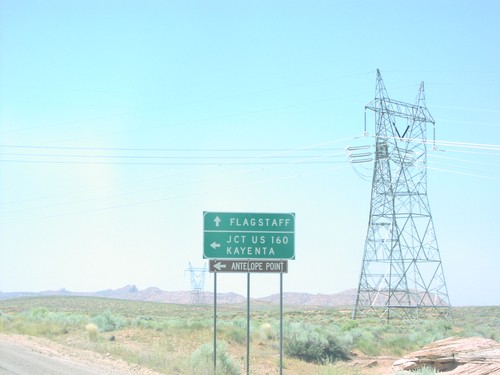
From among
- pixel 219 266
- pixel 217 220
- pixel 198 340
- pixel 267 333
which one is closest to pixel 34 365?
pixel 219 266

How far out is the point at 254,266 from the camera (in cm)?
2086

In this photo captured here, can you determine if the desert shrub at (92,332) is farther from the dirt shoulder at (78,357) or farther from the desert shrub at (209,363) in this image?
the desert shrub at (209,363)

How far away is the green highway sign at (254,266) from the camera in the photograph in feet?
68.2

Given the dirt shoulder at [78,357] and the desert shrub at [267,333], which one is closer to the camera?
the dirt shoulder at [78,357]

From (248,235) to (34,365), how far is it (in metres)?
8.43

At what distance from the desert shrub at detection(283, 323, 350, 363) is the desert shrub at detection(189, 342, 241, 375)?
9297 mm

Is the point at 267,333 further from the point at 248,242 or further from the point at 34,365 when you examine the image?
the point at 248,242

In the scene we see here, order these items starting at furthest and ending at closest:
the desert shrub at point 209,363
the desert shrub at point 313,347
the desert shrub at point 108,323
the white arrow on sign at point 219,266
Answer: the desert shrub at point 108,323, the desert shrub at point 313,347, the desert shrub at point 209,363, the white arrow on sign at point 219,266

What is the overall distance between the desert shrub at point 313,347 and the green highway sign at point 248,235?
1274 cm

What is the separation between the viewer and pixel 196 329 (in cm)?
4053

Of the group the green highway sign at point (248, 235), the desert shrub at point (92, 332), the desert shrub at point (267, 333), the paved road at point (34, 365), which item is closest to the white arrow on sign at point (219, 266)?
the green highway sign at point (248, 235)

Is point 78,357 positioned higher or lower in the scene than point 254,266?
lower

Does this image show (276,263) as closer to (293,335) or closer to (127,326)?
(293,335)

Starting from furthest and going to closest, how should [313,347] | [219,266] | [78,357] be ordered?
1. [313,347]
2. [78,357]
3. [219,266]
